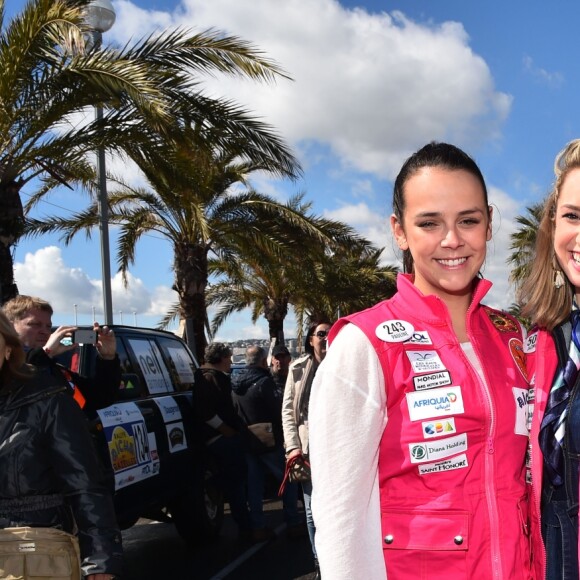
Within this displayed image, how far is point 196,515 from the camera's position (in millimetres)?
6891

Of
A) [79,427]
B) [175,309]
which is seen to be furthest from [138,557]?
[175,309]

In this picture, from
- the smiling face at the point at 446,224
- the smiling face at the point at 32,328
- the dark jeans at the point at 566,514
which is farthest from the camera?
the smiling face at the point at 32,328

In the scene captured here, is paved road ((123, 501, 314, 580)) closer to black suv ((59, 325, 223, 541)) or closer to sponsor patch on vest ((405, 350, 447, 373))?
black suv ((59, 325, 223, 541))

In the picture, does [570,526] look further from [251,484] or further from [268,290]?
[268,290]

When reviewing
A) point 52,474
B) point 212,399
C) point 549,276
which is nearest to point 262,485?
point 212,399

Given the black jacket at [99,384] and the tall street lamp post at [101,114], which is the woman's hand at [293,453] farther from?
the tall street lamp post at [101,114]

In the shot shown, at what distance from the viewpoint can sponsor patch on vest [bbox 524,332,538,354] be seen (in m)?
2.06

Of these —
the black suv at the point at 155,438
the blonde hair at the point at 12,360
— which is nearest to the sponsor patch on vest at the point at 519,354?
the blonde hair at the point at 12,360

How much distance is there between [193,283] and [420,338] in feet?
47.0

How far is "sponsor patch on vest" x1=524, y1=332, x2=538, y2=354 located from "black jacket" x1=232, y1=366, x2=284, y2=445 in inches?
223

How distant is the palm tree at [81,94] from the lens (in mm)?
8578

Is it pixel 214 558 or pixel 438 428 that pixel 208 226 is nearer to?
pixel 214 558

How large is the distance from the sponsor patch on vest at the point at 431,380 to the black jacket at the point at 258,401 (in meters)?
5.89

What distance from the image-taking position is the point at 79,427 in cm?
271
